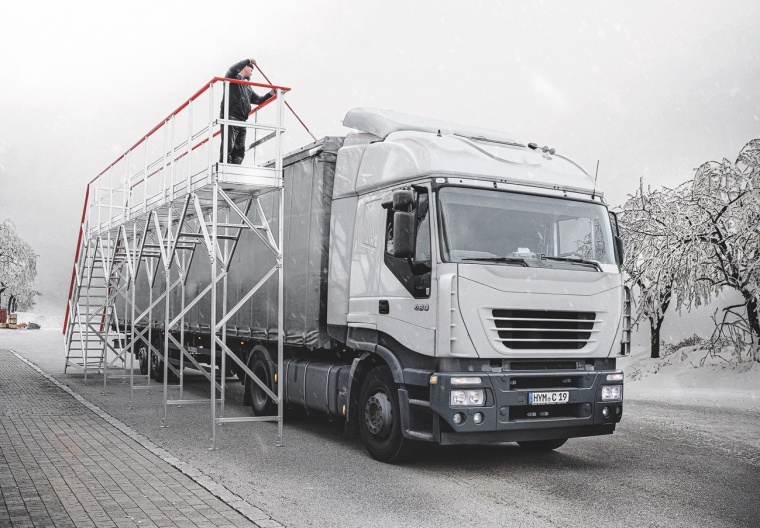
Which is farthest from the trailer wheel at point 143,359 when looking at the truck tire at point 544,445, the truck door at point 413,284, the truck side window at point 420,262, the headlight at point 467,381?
the headlight at point 467,381

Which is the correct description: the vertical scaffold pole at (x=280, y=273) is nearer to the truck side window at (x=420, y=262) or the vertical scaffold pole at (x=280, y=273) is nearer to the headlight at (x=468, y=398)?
the truck side window at (x=420, y=262)

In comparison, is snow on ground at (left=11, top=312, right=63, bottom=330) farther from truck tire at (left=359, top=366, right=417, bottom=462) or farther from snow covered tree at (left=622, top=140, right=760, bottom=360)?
truck tire at (left=359, top=366, right=417, bottom=462)

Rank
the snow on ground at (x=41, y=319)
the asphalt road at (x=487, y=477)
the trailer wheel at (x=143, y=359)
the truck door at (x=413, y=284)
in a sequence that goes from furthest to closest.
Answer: the snow on ground at (x=41, y=319), the trailer wheel at (x=143, y=359), the truck door at (x=413, y=284), the asphalt road at (x=487, y=477)

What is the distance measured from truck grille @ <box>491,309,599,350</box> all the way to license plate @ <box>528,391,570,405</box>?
17.9 inches

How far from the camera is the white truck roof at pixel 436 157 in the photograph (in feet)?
26.7

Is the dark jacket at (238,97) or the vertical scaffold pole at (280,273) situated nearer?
the vertical scaffold pole at (280,273)

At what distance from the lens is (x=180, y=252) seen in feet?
50.7

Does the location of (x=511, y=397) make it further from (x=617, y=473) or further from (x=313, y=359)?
(x=313, y=359)

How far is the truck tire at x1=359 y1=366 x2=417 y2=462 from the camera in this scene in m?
8.05

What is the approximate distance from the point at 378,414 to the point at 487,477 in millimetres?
1293

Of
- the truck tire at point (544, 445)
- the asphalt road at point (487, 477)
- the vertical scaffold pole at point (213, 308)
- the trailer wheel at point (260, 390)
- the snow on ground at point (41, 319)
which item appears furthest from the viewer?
the snow on ground at point (41, 319)

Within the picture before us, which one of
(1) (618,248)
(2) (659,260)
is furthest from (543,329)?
(2) (659,260)

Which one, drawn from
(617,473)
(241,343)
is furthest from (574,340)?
(241,343)

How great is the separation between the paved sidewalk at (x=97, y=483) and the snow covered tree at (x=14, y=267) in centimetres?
6052
